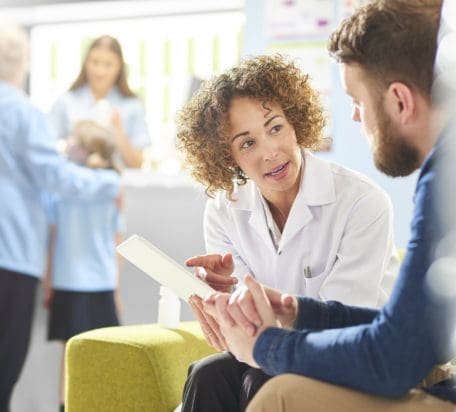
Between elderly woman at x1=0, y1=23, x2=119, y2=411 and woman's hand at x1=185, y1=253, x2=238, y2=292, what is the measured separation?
54.2 inches

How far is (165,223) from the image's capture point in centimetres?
377

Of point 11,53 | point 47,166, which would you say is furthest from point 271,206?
point 11,53

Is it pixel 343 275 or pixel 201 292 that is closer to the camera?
pixel 201 292

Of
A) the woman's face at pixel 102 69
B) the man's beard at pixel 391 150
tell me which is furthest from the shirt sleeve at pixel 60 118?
the man's beard at pixel 391 150

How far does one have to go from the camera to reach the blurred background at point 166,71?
326 cm

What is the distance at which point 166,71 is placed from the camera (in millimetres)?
4555

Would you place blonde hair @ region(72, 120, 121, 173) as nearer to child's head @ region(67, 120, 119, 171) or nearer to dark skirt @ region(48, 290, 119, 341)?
child's head @ region(67, 120, 119, 171)

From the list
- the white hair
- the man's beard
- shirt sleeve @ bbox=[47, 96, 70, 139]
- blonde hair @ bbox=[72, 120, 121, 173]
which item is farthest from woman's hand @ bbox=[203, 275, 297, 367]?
shirt sleeve @ bbox=[47, 96, 70, 139]

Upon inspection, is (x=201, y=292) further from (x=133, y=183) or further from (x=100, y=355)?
(x=133, y=183)

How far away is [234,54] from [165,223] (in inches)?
45.4

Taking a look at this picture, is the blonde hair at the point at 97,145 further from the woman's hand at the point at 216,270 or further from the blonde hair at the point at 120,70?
the woman's hand at the point at 216,270

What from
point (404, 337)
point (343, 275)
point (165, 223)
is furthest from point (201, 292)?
point (165, 223)

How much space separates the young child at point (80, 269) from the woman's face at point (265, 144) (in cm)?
160

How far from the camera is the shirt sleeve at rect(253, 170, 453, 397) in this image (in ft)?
3.58
